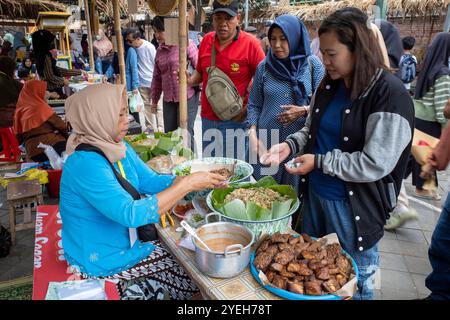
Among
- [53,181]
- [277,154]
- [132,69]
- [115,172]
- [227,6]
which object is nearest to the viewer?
[115,172]

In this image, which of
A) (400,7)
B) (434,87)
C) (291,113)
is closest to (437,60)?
(434,87)

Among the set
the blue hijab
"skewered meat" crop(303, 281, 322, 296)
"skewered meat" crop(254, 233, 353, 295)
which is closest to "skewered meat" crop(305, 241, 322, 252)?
"skewered meat" crop(254, 233, 353, 295)

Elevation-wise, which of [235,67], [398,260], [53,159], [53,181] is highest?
[235,67]

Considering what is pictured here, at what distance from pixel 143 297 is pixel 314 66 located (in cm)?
199

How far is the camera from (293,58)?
2.41 m

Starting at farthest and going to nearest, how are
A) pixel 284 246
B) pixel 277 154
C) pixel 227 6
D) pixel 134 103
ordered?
pixel 134 103
pixel 227 6
pixel 277 154
pixel 284 246

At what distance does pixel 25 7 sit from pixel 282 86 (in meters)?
8.91

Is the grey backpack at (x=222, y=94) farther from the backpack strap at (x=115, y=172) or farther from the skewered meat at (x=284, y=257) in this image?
the skewered meat at (x=284, y=257)

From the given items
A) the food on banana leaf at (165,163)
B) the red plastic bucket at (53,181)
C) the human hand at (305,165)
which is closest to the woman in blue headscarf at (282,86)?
the food on banana leaf at (165,163)

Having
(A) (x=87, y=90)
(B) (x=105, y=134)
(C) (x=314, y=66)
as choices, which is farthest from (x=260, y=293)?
(C) (x=314, y=66)

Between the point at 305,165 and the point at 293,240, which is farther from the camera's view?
the point at 305,165

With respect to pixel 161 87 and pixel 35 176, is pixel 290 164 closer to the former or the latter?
pixel 35 176

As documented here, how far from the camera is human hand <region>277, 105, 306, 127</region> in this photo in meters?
2.41

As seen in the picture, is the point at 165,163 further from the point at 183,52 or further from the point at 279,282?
the point at 279,282
